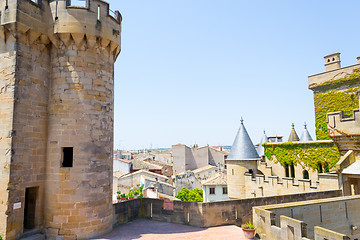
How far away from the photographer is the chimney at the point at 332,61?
28.3 metres

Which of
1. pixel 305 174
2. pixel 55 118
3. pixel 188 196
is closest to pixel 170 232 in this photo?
pixel 55 118

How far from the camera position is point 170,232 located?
9758mm

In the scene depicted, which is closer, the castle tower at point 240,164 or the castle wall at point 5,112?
the castle wall at point 5,112

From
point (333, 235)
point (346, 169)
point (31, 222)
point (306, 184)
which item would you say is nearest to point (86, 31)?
point (31, 222)

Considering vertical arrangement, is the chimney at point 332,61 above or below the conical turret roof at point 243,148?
above

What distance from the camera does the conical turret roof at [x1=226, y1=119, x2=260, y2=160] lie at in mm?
22456

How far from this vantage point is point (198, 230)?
979 centimetres

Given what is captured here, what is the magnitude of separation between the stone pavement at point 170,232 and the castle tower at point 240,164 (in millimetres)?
12653

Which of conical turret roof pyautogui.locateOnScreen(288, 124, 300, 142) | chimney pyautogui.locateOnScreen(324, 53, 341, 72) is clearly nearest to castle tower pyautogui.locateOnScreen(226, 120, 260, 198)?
conical turret roof pyautogui.locateOnScreen(288, 124, 300, 142)

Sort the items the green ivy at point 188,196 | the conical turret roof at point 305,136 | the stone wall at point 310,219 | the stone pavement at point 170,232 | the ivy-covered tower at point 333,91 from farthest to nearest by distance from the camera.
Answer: the green ivy at point 188,196 < the conical turret roof at point 305,136 < the ivy-covered tower at point 333,91 < the stone pavement at point 170,232 < the stone wall at point 310,219

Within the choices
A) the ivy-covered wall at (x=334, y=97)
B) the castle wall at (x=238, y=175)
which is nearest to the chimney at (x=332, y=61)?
the ivy-covered wall at (x=334, y=97)

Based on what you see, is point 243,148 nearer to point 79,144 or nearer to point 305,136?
point 305,136

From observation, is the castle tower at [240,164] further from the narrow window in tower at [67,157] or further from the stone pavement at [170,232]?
the narrow window in tower at [67,157]

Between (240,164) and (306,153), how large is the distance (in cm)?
541
